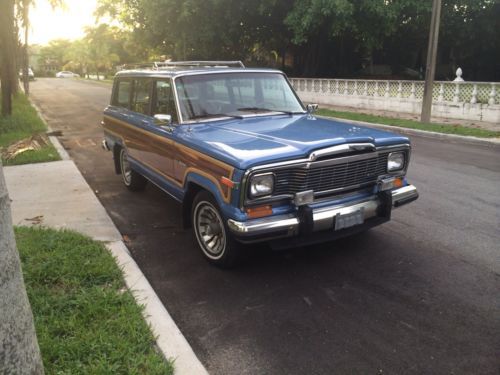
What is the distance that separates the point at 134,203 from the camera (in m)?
6.56

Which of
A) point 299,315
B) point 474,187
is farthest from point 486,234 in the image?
point 299,315

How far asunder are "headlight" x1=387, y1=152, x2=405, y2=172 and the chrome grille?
86 millimetres

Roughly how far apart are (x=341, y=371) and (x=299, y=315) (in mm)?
701

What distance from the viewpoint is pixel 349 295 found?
3.88m

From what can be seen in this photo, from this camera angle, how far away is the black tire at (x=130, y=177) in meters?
6.95

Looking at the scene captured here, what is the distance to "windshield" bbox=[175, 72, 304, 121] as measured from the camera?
5090 millimetres

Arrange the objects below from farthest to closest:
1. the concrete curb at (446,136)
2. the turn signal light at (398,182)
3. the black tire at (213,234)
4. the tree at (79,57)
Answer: the tree at (79,57) → the concrete curb at (446,136) → the turn signal light at (398,182) → the black tire at (213,234)

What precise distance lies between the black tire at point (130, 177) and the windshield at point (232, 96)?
2183 millimetres

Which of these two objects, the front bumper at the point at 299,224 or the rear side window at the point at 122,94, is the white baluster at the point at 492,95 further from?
the front bumper at the point at 299,224

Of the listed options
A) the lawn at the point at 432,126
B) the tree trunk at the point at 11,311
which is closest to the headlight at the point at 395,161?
the tree trunk at the point at 11,311

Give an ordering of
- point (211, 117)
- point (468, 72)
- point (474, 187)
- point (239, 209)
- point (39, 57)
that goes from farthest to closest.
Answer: point (39, 57) → point (468, 72) → point (474, 187) → point (211, 117) → point (239, 209)

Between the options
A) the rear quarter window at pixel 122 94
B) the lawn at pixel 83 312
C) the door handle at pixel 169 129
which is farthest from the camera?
the rear quarter window at pixel 122 94

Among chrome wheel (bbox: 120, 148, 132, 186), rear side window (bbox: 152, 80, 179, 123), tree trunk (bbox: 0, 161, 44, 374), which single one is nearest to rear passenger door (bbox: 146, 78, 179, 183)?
rear side window (bbox: 152, 80, 179, 123)

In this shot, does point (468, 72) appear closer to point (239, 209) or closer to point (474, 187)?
point (474, 187)
